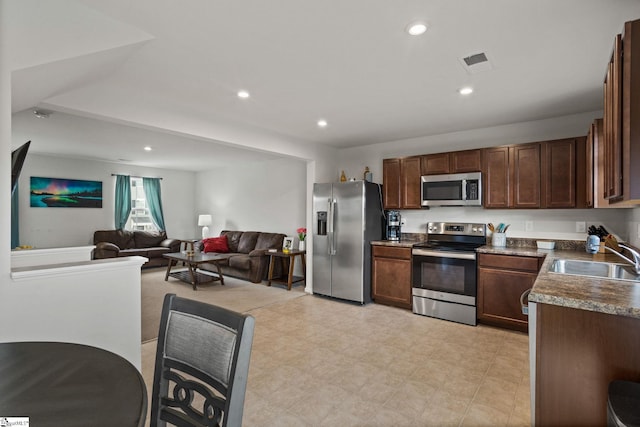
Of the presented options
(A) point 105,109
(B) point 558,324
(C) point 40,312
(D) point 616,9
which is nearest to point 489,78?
(D) point 616,9

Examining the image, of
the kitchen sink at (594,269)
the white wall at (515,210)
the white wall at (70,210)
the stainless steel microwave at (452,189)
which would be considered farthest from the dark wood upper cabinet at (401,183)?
the white wall at (70,210)

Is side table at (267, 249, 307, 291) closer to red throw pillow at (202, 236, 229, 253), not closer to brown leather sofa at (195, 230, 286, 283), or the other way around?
brown leather sofa at (195, 230, 286, 283)

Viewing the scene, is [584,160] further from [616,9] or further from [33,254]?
[33,254]

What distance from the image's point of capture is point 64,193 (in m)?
6.53

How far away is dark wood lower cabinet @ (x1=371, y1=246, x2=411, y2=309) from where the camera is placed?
425 centimetres

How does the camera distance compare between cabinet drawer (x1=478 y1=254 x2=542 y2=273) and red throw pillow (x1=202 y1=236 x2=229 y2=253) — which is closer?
cabinet drawer (x1=478 y1=254 x2=542 y2=273)

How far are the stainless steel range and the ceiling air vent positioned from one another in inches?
80.2

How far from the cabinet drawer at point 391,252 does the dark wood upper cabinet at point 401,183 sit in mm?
634

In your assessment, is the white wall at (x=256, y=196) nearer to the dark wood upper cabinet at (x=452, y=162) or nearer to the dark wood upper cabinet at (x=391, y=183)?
the dark wood upper cabinet at (x=391, y=183)

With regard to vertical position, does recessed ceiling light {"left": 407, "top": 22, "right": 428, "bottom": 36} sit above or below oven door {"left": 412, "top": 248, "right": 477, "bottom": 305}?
above

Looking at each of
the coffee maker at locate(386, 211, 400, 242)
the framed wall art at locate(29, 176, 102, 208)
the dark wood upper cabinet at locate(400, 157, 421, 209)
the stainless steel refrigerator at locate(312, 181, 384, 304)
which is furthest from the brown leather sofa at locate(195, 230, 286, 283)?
the dark wood upper cabinet at locate(400, 157, 421, 209)

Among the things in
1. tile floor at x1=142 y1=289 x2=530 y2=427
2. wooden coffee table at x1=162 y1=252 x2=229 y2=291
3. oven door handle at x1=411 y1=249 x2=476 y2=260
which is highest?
oven door handle at x1=411 y1=249 x2=476 y2=260

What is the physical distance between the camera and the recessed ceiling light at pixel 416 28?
1908 mm

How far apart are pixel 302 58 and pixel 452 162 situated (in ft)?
8.51
